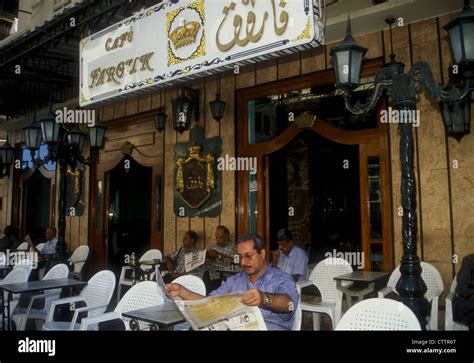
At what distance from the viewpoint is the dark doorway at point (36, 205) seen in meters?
10.8

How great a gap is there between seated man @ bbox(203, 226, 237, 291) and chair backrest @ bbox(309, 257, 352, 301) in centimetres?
119

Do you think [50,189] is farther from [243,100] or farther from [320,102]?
[320,102]

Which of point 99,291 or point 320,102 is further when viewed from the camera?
point 320,102

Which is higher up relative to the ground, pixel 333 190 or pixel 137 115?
pixel 137 115

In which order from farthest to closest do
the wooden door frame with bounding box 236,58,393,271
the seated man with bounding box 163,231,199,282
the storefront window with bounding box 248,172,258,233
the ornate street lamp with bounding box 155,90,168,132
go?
1. the ornate street lamp with bounding box 155,90,168,132
2. the storefront window with bounding box 248,172,258,233
3. the seated man with bounding box 163,231,199,282
4. the wooden door frame with bounding box 236,58,393,271

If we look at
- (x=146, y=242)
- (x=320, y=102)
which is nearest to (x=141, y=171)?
(x=146, y=242)

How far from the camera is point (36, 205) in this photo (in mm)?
11016

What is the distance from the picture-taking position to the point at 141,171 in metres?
10.2

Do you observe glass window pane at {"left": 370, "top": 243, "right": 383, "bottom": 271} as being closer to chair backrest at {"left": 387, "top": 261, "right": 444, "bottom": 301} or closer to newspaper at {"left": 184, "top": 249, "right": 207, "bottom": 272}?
chair backrest at {"left": 387, "top": 261, "right": 444, "bottom": 301}

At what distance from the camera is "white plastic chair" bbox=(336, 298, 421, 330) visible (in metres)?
2.41

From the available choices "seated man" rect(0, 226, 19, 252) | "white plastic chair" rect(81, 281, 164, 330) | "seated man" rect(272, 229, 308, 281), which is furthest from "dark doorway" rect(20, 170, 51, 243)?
"white plastic chair" rect(81, 281, 164, 330)

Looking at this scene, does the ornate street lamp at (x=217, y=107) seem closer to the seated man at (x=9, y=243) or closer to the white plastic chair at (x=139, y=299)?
the white plastic chair at (x=139, y=299)

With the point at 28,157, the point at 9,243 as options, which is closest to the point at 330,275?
the point at 9,243

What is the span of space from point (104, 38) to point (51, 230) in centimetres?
473
